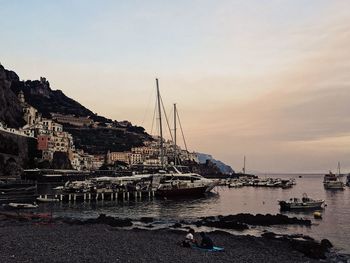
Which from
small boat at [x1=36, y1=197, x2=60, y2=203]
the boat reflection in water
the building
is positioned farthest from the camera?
the building

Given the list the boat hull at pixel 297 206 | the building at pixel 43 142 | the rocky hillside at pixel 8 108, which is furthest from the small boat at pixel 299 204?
the rocky hillside at pixel 8 108

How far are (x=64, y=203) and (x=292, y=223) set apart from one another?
48.5 meters

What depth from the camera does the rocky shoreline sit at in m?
27.0

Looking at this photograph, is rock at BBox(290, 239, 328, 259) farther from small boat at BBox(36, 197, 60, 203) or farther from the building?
the building

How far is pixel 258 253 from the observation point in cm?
3309

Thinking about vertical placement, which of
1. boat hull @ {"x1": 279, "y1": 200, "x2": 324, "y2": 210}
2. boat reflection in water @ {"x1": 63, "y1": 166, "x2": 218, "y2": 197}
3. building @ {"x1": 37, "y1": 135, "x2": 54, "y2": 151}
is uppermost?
building @ {"x1": 37, "y1": 135, "x2": 54, "y2": 151}

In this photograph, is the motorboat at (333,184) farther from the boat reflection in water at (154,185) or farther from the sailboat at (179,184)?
the sailboat at (179,184)

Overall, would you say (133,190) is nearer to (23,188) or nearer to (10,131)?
(23,188)

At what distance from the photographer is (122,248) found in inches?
1216

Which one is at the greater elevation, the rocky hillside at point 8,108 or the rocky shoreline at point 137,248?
the rocky hillside at point 8,108

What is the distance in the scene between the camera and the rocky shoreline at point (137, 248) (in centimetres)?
2700

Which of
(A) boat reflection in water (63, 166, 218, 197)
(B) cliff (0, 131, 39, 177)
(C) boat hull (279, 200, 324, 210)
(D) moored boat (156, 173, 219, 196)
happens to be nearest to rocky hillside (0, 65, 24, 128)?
(B) cliff (0, 131, 39, 177)

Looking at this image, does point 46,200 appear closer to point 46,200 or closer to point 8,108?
point 46,200

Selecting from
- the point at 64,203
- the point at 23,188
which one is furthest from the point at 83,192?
the point at 23,188
